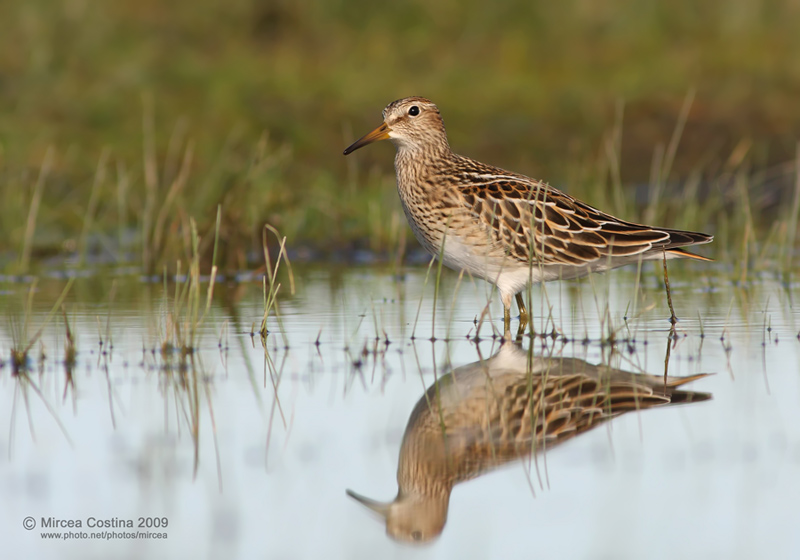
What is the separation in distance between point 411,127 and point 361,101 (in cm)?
817

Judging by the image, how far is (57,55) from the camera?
17953 mm

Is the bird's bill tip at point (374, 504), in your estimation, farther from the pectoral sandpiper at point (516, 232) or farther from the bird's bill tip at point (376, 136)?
the bird's bill tip at point (376, 136)

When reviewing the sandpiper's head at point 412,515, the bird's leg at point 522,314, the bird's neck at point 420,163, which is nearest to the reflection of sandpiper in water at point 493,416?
the sandpiper's head at point 412,515

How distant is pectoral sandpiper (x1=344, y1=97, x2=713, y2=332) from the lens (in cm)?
923

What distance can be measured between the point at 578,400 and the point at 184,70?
1288 centimetres

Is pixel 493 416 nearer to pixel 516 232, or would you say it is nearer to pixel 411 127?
pixel 516 232

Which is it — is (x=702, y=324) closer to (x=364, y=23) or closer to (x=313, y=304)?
(x=313, y=304)

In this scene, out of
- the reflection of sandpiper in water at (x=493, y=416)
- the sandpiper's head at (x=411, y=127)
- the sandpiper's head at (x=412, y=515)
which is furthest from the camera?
the sandpiper's head at (x=411, y=127)

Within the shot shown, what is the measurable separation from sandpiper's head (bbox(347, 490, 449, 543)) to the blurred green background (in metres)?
7.16

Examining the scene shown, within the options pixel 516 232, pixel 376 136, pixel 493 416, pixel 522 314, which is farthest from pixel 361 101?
pixel 493 416

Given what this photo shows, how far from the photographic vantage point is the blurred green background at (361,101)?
13.8 m

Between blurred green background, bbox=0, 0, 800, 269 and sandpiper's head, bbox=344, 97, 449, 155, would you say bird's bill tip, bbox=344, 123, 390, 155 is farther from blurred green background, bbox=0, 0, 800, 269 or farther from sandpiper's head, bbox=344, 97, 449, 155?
blurred green background, bbox=0, 0, 800, 269

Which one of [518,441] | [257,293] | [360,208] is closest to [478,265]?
[257,293]

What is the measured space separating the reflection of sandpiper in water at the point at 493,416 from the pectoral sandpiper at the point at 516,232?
157cm
